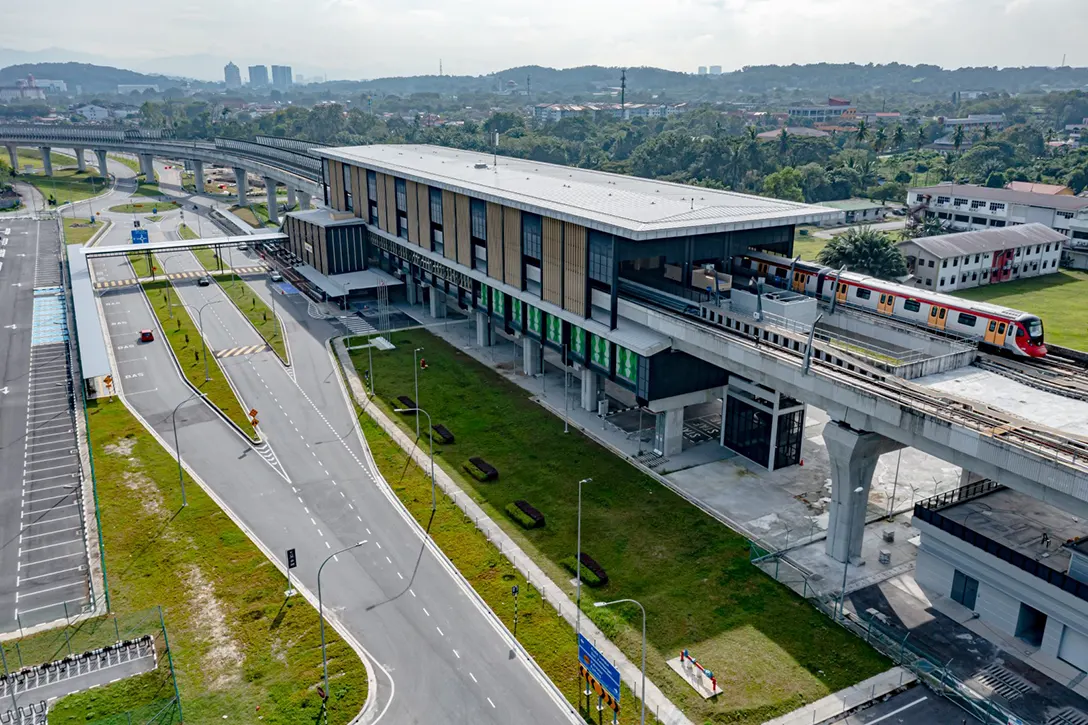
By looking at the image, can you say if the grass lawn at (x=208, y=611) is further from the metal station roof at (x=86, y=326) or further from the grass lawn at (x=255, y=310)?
the grass lawn at (x=255, y=310)

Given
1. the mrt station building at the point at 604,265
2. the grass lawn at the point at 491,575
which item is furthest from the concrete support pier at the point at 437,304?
the grass lawn at the point at 491,575

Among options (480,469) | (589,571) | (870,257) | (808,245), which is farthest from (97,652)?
(808,245)

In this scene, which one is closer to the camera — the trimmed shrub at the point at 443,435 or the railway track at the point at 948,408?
the railway track at the point at 948,408

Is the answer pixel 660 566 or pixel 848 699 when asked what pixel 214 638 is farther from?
pixel 848 699

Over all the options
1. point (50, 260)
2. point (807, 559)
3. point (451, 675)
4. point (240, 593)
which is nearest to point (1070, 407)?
point (807, 559)

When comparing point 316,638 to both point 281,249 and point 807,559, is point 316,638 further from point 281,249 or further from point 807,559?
point 281,249
